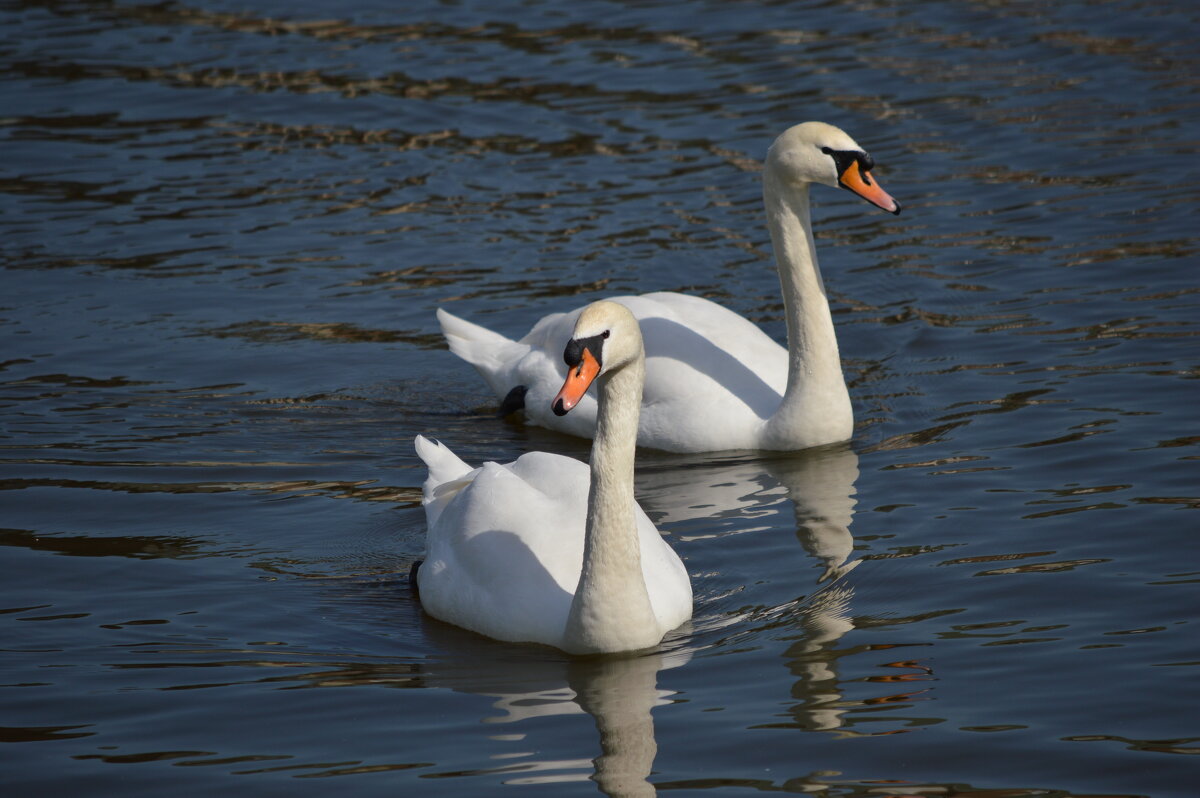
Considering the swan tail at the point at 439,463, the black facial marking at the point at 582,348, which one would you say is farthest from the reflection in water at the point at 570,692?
the black facial marking at the point at 582,348

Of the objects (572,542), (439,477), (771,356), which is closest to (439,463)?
(439,477)

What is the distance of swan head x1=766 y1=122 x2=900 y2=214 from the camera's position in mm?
8859

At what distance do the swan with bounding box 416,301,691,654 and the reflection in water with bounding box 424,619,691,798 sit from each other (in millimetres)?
73

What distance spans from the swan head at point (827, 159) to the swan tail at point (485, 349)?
77.4 inches

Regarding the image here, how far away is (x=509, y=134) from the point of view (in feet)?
49.9

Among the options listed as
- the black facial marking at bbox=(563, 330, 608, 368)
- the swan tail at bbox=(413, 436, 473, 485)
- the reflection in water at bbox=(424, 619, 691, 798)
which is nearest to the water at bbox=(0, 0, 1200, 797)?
the reflection in water at bbox=(424, 619, 691, 798)

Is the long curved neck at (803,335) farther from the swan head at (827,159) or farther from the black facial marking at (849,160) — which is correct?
the black facial marking at (849,160)

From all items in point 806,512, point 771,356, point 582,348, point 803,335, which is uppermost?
point 582,348

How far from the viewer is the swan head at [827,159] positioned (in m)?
8.86

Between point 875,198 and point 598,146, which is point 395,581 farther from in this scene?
point 598,146

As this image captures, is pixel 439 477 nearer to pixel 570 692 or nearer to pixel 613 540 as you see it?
pixel 613 540

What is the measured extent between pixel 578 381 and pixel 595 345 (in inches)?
5.7

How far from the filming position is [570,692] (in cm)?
611

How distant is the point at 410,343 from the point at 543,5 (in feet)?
30.6
